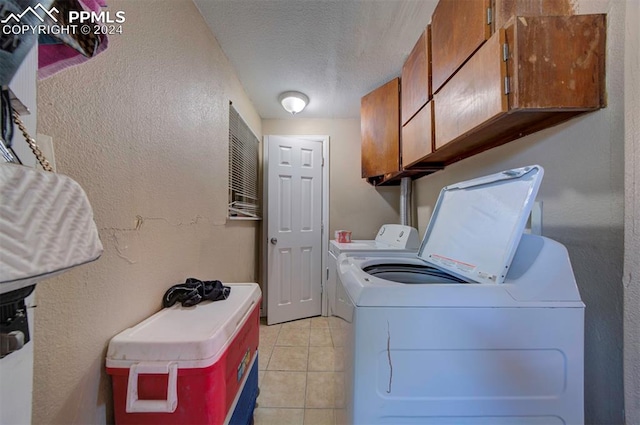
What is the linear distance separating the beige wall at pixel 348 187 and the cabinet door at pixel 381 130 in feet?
1.58

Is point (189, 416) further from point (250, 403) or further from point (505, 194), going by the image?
point (505, 194)

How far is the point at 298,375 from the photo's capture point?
5.51 feet

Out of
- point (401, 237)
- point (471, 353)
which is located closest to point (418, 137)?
point (401, 237)

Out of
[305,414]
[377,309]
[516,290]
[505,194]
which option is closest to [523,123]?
[505,194]

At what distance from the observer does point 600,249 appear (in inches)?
30.6

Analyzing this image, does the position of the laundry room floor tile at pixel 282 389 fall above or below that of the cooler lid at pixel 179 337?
below

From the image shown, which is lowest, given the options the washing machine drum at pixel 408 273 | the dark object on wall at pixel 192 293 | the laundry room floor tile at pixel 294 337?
the laundry room floor tile at pixel 294 337

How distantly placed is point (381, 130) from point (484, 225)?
54.6 inches

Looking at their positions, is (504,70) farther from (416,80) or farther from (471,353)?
(471,353)

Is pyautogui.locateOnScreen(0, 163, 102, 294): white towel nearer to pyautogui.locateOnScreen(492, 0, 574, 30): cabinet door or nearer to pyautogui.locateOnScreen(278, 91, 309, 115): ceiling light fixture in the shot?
pyautogui.locateOnScreen(492, 0, 574, 30): cabinet door

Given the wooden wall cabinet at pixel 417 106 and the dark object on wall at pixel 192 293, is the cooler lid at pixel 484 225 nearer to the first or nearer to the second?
the wooden wall cabinet at pixel 417 106

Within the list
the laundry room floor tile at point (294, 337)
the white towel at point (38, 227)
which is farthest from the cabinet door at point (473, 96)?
the laundry room floor tile at point (294, 337)

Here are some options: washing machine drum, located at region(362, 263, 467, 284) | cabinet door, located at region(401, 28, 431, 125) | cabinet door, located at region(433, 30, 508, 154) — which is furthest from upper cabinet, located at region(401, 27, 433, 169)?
washing machine drum, located at region(362, 263, 467, 284)

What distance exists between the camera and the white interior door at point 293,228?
2504mm
